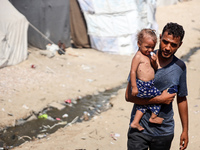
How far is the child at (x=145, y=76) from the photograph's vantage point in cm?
233

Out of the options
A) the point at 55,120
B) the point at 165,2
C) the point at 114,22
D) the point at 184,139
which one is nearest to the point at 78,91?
the point at 55,120

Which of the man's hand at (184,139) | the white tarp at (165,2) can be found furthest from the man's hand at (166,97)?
the white tarp at (165,2)

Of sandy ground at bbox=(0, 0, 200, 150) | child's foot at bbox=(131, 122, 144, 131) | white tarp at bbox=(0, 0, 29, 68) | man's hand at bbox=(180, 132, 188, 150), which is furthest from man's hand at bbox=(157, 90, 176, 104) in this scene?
white tarp at bbox=(0, 0, 29, 68)

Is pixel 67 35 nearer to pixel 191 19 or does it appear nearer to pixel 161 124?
pixel 191 19

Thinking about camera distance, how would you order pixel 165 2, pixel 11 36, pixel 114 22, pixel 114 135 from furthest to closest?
1. pixel 165 2
2. pixel 114 22
3. pixel 11 36
4. pixel 114 135

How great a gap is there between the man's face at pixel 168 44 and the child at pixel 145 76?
0.26 ft

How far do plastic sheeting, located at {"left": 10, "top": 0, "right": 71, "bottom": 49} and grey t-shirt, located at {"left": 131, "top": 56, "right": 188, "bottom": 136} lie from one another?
7.27 metres

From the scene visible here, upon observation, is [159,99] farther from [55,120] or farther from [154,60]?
[55,120]

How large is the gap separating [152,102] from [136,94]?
14 cm

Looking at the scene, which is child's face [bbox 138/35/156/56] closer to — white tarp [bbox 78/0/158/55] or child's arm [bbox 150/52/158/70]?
child's arm [bbox 150/52/158/70]

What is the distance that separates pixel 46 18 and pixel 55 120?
15.0ft

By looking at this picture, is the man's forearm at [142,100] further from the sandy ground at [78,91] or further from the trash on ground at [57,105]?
the trash on ground at [57,105]

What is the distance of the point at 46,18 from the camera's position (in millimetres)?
9219

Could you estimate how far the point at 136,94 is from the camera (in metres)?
2.38
